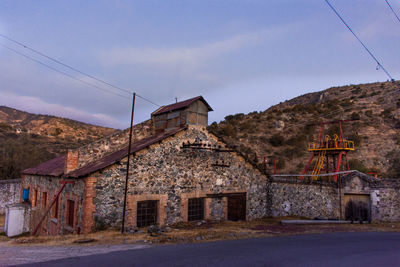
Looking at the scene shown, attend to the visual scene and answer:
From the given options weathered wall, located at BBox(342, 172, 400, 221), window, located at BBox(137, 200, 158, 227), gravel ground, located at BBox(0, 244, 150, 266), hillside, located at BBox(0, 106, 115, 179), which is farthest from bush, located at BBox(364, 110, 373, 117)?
gravel ground, located at BBox(0, 244, 150, 266)

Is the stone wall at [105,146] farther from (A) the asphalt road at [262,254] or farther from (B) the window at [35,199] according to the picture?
(A) the asphalt road at [262,254]

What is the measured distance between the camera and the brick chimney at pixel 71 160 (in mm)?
13812

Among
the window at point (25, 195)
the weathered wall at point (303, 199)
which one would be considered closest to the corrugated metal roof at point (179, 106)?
the weathered wall at point (303, 199)

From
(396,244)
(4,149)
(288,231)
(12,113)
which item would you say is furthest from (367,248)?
(12,113)

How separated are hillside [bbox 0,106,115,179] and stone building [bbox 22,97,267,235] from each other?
15332mm

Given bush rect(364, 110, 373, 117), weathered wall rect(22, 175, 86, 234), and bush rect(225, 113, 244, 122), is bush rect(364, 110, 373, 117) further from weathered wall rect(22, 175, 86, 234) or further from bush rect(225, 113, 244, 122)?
weathered wall rect(22, 175, 86, 234)

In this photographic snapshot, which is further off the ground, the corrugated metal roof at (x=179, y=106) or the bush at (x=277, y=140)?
the bush at (x=277, y=140)

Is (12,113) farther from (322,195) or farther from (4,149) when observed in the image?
(322,195)

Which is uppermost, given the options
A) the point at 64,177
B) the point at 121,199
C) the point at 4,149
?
the point at 4,149

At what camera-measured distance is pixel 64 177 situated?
13.6m

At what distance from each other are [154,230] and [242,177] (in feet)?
23.5

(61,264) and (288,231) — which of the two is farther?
(288,231)

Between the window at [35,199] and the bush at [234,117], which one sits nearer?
the window at [35,199]

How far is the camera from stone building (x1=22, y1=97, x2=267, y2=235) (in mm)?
12617
